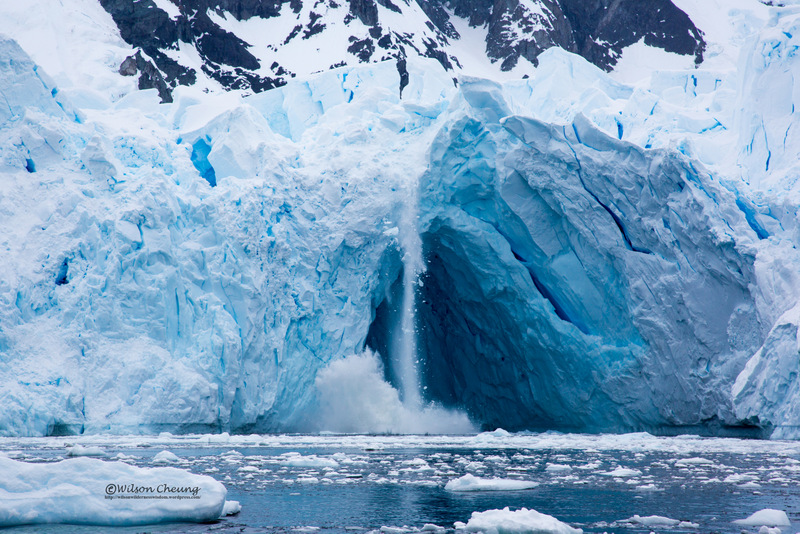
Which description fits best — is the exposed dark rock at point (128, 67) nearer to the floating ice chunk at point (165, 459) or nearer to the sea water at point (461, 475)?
the sea water at point (461, 475)

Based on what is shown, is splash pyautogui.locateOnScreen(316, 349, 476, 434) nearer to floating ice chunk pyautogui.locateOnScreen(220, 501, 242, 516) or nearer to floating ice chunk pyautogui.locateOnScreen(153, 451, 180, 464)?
floating ice chunk pyautogui.locateOnScreen(153, 451, 180, 464)

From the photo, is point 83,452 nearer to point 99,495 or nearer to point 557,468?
point 99,495

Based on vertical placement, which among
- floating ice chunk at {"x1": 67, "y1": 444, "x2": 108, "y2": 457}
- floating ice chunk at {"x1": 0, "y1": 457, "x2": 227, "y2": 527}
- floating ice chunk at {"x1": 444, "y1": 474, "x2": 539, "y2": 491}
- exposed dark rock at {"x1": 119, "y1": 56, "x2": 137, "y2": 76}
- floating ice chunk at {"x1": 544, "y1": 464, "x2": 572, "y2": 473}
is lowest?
floating ice chunk at {"x1": 67, "y1": 444, "x2": 108, "y2": 457}

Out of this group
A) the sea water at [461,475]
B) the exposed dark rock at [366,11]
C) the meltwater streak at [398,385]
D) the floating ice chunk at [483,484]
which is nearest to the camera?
the sea water at [461,475]

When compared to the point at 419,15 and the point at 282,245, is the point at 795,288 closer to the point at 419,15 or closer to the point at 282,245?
the point at 282,245

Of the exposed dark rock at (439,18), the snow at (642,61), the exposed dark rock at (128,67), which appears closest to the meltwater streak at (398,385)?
the exposed dark rock at (128,67)

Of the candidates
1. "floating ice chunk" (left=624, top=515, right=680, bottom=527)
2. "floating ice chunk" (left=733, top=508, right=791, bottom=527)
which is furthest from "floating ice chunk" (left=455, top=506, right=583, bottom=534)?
"floating ice chunk" (left=733, top=508, right=791, bottom=527)

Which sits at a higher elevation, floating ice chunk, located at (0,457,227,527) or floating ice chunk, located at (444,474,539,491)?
floating ice chunk, located at (0,457,227,527)
